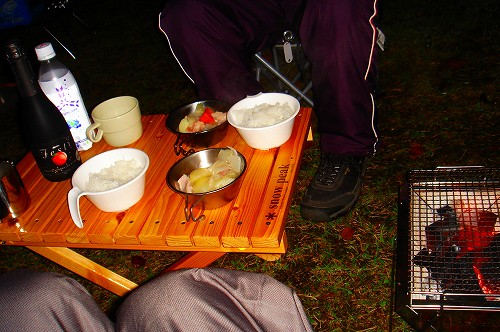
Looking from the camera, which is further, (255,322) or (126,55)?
(126,55)

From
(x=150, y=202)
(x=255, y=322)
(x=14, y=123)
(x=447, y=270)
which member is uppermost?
(x=255, y=322)

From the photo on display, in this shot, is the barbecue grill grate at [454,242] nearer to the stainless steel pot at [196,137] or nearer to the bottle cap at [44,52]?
the stainless steel pot at [196,137]

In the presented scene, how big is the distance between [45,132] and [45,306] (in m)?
1.12

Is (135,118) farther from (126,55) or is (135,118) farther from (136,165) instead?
(126,55)

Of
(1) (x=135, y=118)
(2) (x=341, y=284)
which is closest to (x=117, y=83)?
(1) (x=135, y=118)

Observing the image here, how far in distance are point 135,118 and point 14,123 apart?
271 centimetres

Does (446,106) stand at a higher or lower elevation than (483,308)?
lower

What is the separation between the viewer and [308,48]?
2.38 metres

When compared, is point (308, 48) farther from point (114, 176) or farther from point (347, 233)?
point (114, 176)

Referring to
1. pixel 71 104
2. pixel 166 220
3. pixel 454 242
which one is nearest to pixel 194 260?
pixel 166 220

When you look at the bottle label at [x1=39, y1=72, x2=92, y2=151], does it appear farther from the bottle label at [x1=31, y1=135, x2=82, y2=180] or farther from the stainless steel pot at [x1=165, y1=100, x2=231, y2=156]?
the stainless steel pot at [x1=165, y1=100, x2=231, y2=156]

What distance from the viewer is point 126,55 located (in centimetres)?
548

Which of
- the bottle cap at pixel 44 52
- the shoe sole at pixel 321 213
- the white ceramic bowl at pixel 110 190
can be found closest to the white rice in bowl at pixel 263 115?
the white ceramic bowl at pixel 110 190

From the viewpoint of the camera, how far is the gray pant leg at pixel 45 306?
44.5 inches
